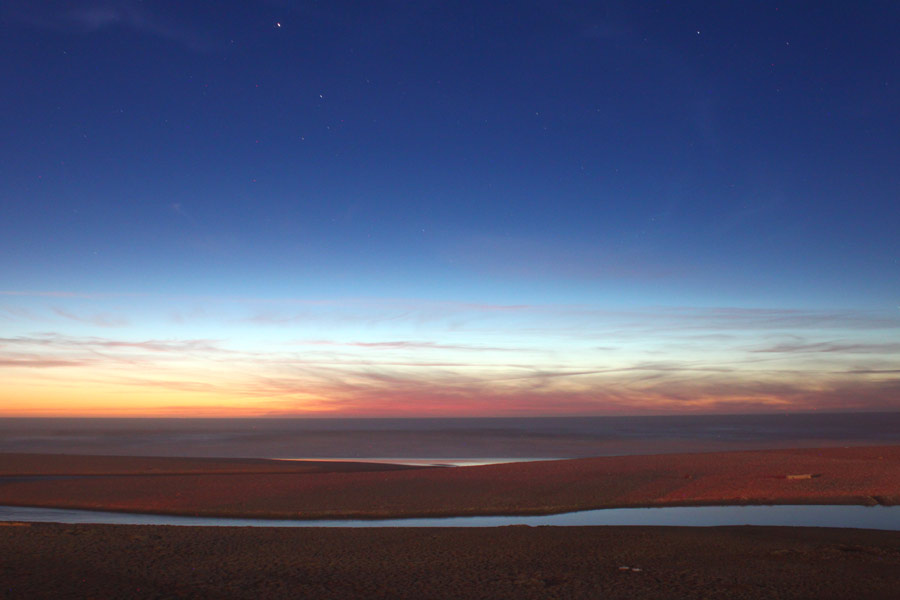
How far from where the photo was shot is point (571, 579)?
1208cm

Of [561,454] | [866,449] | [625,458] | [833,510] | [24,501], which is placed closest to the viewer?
[833,510]

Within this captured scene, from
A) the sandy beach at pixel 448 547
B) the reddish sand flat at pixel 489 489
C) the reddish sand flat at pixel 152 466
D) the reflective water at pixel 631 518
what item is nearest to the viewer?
the sandy beach at pixel 448 547

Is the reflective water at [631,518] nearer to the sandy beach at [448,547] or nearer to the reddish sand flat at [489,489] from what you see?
the reddish sand flat at [489,489]

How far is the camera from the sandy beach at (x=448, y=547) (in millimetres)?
11523

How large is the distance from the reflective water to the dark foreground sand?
2199 millimetres

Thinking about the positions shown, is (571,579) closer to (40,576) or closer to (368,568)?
(368,568)

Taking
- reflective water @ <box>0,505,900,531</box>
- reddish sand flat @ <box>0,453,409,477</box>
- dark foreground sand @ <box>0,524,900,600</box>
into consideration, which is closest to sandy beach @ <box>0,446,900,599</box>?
dark foreground sand @ <box>0,524,900,600</box>

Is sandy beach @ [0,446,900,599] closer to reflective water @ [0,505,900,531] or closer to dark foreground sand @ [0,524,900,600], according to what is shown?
dark foreground sand @ [0,524,900,600]

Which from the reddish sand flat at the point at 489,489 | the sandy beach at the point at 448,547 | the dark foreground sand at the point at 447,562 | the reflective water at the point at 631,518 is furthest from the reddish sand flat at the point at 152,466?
the dark foreground sand at the point at 447,562

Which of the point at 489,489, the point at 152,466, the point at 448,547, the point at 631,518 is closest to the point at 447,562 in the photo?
the point at 448,547

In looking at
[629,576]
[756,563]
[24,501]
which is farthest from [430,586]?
[24,501]

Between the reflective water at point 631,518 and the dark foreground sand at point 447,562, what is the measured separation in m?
2.20

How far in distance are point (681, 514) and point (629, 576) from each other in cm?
923

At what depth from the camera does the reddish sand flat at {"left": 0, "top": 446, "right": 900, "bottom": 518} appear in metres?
21.8
